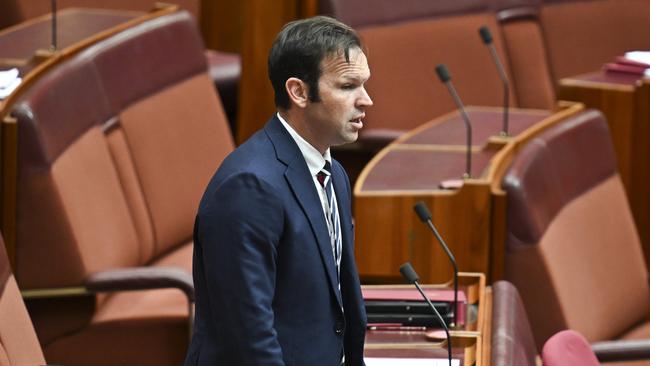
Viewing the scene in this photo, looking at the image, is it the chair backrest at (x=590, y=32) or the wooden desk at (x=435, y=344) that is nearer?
the wooden desk at (x=435, y=344)

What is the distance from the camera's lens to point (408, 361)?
3.22 ft

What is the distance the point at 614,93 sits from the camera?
5.54 feet

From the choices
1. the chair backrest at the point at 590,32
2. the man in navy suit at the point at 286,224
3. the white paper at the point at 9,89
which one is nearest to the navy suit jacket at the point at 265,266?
the man in navy suit at the point at 286,224

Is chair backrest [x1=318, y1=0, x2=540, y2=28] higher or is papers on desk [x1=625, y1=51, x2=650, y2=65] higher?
chair backrest [x1=318, y1=0, x2=540, y2=28]

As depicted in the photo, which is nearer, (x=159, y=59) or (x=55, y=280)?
(x=55, y=280)

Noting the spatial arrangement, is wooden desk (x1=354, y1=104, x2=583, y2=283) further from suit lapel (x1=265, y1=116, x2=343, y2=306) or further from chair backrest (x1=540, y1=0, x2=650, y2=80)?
chair backrest (x1=540, y1=0, x2=650, y2=80)

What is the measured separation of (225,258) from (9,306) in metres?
0.27

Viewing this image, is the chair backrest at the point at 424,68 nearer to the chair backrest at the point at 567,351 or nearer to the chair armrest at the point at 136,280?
the chair armrest at the point at 136,280

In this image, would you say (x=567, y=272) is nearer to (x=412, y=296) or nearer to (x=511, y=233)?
(x=511, y=233)

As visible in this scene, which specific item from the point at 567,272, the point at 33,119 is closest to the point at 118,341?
the point at 33,119

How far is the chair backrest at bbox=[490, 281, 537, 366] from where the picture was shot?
3.25 ft

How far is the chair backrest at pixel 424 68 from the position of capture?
1.81m

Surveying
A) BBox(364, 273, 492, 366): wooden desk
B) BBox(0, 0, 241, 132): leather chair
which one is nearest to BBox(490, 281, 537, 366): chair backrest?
BBox(364, 273, 492, 366): wooden desk

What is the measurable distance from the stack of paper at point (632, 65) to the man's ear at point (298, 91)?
1059 mm
